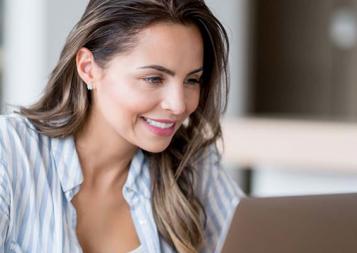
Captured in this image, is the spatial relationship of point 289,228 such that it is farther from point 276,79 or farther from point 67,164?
point 276,79

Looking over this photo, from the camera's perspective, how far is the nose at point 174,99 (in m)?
1.58

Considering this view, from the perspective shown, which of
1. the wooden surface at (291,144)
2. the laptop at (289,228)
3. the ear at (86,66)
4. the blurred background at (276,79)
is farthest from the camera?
the blurred background at (276,79)

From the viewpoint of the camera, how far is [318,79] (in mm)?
5590

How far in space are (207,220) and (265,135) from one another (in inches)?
76.7

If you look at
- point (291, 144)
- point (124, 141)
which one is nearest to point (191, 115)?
point (124, 141)

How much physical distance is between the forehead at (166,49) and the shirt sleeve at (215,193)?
1.31 feet

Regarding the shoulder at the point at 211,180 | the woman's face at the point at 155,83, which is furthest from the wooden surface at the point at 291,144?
the woman's face at the point at 155,83

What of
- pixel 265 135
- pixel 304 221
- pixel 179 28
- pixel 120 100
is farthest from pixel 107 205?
pixel 265 135

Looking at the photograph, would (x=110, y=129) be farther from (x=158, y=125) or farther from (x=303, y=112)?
(x=303, y=112)

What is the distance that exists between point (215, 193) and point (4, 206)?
591 millimetres

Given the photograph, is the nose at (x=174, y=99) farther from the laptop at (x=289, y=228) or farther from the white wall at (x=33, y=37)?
the white wall at (x=33, y=37)

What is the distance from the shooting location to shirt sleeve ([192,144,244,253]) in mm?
1900

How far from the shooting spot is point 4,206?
1.55m

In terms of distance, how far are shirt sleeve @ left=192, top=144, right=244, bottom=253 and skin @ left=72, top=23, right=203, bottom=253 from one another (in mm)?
202
